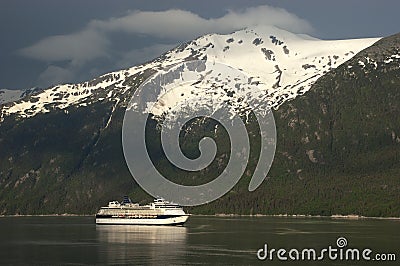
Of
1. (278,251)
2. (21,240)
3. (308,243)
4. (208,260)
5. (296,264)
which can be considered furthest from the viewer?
(21,240)

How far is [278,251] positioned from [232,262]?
1912cm

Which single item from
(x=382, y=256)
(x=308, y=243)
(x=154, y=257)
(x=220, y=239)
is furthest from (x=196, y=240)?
(x=382, y=256)

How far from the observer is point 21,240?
196375 mm

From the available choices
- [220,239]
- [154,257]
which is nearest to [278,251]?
[154,257]

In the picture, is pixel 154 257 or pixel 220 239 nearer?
pixel 154 257

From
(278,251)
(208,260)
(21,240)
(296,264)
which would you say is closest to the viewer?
(296,264)

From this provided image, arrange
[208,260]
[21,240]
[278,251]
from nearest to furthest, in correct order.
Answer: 1. [208,260]
2. [278,251]
3. [21,240]

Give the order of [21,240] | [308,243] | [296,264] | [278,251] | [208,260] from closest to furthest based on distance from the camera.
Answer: [296,264], [208,260], [278,251], [308,243], [21,240]

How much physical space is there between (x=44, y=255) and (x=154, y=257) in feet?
70.4

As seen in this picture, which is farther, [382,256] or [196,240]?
[196,240]

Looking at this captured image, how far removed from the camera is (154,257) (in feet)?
509

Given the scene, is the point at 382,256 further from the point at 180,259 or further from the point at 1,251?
the point at 1,251

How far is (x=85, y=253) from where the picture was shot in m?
163

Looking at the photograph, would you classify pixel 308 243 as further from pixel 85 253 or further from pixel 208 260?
pixel 85 253
